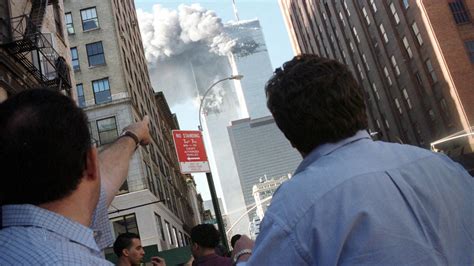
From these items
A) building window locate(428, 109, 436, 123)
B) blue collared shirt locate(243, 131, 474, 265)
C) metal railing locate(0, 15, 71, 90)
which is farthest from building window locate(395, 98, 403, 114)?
blue collared shirt locate(243, 131, 474, 265)

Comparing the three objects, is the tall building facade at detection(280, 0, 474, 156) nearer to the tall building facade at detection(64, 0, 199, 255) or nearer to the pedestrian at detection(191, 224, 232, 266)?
the tall building facade at detection(64, 0, 199, 255)

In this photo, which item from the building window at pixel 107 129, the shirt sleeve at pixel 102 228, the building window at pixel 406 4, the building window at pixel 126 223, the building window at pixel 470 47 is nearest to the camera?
the shirt sleeve at pixel 102 228

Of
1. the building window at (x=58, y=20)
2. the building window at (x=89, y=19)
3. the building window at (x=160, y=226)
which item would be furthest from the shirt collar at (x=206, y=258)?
the building window at (x=89, y=19)

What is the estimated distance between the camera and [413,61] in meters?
44.7

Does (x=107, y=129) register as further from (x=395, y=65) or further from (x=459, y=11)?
(x=459, y=11)

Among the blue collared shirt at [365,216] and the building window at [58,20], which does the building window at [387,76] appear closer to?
the building window at [58,20]

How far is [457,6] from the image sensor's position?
41.6m

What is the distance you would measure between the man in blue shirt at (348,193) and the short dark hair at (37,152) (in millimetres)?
746

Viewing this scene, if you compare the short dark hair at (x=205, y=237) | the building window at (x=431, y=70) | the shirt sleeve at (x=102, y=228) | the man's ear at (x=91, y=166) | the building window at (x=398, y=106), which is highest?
the building window at (x=431, y=70)

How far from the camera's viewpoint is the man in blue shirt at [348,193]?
176 centimetres

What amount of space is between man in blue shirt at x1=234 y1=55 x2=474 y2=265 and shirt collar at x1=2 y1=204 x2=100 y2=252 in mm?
637

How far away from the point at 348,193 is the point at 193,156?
13964 millimetres

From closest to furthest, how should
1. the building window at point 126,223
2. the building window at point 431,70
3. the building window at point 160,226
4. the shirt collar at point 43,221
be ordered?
the shirt collar at point 43,221 < the building window at point 126,223 < the building window at point 160,226 < the building window at point 431,70

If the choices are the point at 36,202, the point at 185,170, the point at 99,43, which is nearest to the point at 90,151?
the point at 36,202
